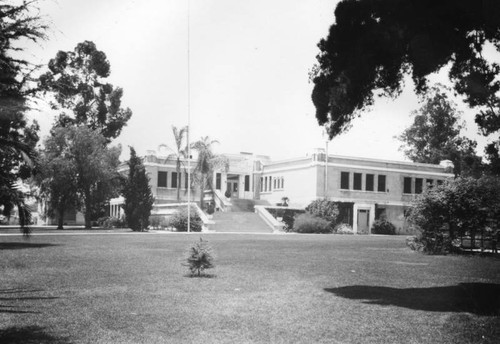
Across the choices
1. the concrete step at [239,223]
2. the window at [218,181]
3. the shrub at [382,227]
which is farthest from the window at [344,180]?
the window at [218,181]

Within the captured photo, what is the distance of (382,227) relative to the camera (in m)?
49.6

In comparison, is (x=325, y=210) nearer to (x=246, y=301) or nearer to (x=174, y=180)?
(x=174, y=180)

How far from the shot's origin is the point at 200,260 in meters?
13.0

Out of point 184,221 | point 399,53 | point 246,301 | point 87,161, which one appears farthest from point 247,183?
point 246,301

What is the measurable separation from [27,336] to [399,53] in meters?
8.78

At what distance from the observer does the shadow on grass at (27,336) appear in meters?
6.60

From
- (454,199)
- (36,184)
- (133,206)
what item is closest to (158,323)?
(454,199)

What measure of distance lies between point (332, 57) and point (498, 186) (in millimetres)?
11687

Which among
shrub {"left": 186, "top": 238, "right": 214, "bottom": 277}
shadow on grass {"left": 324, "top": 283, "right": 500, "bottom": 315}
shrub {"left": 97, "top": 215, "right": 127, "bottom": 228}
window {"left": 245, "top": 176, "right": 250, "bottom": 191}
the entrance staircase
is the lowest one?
shrub {"left": 97, "top": 215, "right": 127, "bottom": 228}

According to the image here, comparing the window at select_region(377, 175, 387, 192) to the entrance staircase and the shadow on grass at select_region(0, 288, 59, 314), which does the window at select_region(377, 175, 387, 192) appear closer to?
the entrance staircase

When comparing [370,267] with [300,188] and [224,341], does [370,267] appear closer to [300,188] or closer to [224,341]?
[224,341]

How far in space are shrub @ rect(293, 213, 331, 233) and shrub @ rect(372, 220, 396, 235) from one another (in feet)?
25.3

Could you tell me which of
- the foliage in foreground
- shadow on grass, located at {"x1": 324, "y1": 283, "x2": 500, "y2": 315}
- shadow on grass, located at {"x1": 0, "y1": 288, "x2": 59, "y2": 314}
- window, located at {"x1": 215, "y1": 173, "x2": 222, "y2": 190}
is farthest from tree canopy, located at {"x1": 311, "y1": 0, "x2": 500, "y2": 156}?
window, located at {"x1": 215, "y1": 173, "x2": 222, "y2": 190}

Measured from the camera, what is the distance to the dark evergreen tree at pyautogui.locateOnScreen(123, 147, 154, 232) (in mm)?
40969
